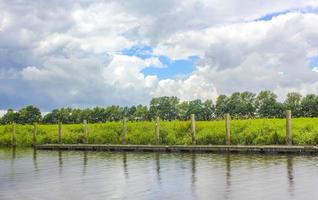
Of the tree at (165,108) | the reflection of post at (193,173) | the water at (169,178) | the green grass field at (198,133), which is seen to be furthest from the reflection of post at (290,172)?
the tree at (165,108)

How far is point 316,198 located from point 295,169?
7017 millimetres

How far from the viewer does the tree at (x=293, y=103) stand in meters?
81.1

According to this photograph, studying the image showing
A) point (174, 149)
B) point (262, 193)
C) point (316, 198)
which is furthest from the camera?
point (174, 149)

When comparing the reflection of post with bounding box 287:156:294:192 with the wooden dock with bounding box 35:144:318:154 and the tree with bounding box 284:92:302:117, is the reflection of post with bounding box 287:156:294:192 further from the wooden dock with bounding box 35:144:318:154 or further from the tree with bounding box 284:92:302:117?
the tree with bounding box 284:92:302:117

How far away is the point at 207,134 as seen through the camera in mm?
36938

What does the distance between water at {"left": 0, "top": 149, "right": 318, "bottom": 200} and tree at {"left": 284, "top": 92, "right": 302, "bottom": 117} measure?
177 feet

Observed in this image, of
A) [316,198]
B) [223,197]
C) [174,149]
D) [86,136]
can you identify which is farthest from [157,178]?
[86,136]

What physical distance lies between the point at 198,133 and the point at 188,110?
53893mm

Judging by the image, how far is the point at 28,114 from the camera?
93500 mm

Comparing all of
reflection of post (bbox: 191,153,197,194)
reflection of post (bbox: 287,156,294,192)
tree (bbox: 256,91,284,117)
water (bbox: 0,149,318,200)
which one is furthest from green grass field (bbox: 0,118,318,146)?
tree (bbox: 256,91,284,117)

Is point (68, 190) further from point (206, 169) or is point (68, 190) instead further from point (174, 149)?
point (174, 149)

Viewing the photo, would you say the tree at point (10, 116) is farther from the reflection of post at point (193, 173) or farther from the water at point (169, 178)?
the reflection of post at point (193, 173)

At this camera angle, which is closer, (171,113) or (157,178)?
(157,178)

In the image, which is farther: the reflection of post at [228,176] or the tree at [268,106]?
the tree at [268,106]
